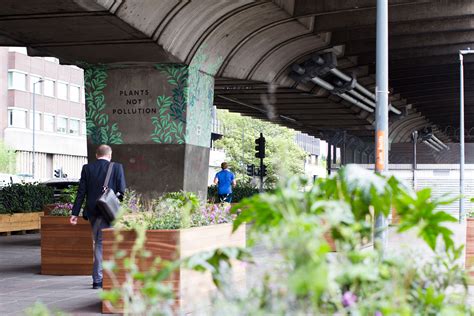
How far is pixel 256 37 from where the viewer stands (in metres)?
21.5

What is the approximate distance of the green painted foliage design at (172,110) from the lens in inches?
706

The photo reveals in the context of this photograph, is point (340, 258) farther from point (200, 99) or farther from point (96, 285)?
point (200, 99)

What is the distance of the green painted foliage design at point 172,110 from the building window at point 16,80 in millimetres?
50263

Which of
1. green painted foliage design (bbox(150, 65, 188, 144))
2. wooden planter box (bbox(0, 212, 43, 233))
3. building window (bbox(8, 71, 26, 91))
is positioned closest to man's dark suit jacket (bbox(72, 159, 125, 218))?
green painted foliage design (bbox(150, 65, 188, 144))

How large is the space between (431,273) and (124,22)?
37.4ft

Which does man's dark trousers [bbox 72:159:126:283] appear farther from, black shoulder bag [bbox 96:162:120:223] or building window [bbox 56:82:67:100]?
building window [bbox 56:82:67:100]

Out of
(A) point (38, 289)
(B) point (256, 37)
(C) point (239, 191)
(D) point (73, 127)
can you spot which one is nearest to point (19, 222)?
(B) point (256, 37)

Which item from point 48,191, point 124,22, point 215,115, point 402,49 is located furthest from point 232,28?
point 215,115

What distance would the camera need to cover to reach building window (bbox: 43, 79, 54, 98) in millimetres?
70000

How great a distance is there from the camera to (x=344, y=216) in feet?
11.4

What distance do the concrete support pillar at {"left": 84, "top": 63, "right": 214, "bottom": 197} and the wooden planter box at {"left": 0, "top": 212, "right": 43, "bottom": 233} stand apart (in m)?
4.92

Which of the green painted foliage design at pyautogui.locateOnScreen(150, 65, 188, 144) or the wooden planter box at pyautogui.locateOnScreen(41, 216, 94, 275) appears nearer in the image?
the wooden planter box at pyautogui.locateOnScreen(41, 216, 94, 275)

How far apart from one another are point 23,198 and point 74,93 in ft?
173

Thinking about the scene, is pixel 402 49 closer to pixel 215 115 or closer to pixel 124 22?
pixel 124 22
